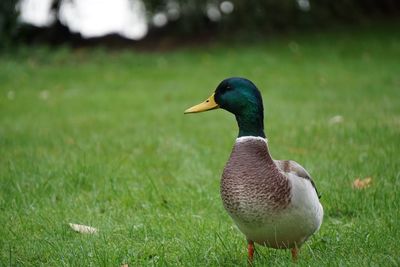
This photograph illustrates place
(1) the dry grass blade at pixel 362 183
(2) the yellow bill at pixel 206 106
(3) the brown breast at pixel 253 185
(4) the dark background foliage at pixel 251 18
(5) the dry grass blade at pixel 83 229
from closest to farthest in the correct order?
(3) the brown breast at pixel 253 185 → (2) the yellow bill at pixel 206 106 → (5) the dry grass blade at pixel 83 229 → (1) the dry grass blade at pixel 362 183 → (4) the dark background foliage at pixel 251 18

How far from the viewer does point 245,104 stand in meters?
3.38

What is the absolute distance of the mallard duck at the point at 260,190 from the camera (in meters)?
3.10

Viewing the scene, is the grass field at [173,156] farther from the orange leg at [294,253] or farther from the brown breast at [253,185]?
the brown breast at [253,185]

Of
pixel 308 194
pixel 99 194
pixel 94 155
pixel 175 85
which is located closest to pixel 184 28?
pixel 175 85

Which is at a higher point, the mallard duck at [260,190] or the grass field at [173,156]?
the mallard duck at [260,190]

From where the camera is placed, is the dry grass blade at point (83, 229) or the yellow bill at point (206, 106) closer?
the yellow bill at point (206, 106)

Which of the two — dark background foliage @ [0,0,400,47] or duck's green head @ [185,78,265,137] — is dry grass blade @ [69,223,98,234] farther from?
dark background foliage @ [0,0,400,47]

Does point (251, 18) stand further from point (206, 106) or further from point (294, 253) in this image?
point (294, 253)

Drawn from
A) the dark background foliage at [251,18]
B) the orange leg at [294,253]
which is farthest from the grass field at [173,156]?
the dark background foliage at [251,18]

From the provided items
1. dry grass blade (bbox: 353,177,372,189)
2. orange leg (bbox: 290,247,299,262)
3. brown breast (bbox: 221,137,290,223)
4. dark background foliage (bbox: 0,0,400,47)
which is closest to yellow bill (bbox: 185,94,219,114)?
brown breast (bbox: 221,137,290,223)

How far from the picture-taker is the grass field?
358 centimetres

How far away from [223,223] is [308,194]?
1.03 meters

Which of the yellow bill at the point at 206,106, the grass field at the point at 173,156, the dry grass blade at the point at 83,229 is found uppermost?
the yellow bill at the point at 206,106

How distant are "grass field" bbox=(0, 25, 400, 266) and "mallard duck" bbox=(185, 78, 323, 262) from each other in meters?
0.19
